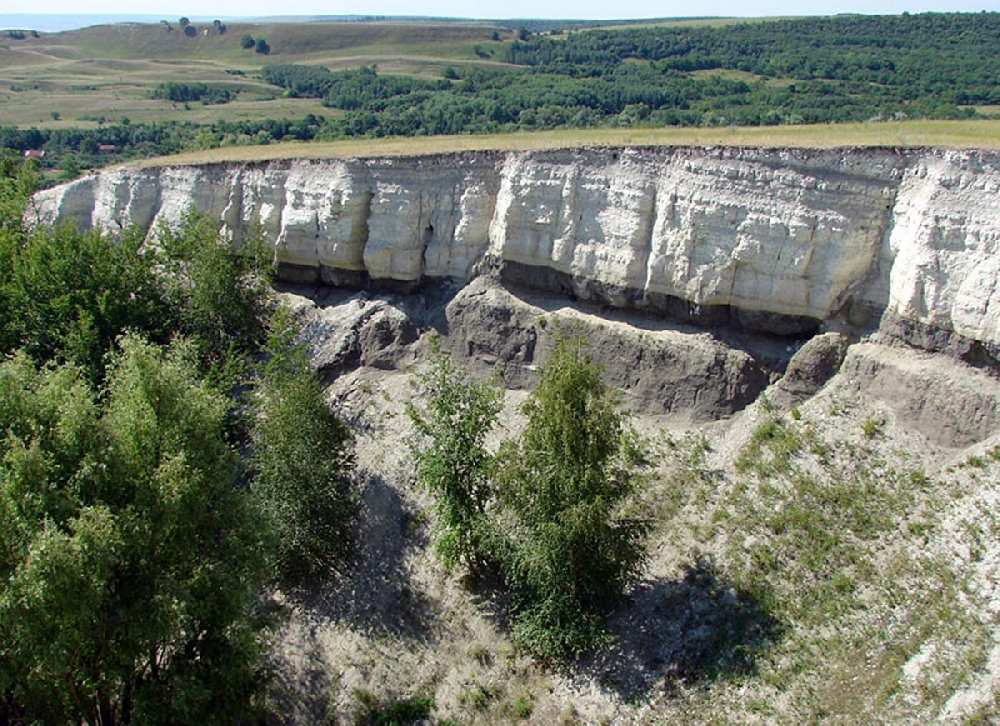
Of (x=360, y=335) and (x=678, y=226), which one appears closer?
(x=678, y=226)

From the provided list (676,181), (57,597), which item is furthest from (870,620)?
(57,597)

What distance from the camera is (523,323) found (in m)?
28.7

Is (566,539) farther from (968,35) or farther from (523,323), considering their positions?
(968,35)

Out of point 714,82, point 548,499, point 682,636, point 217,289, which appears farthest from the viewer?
point 714,82

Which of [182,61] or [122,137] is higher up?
→ [182,61]

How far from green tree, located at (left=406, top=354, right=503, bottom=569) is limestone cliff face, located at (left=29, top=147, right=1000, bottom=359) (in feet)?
26.6

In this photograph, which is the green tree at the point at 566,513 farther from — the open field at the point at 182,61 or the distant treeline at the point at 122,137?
the open field at the point at 182,61

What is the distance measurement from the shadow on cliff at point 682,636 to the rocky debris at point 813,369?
586cm

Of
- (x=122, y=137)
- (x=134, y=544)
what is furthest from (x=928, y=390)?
(x=122, y=137)

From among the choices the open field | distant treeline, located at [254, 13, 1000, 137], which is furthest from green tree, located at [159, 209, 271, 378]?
the open field

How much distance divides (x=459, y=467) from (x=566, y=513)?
147 inches

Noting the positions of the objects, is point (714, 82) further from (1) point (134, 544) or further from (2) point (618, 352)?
(1) point (134, 544)

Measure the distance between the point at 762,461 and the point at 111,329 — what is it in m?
22.3

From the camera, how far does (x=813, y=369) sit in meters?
23.9
